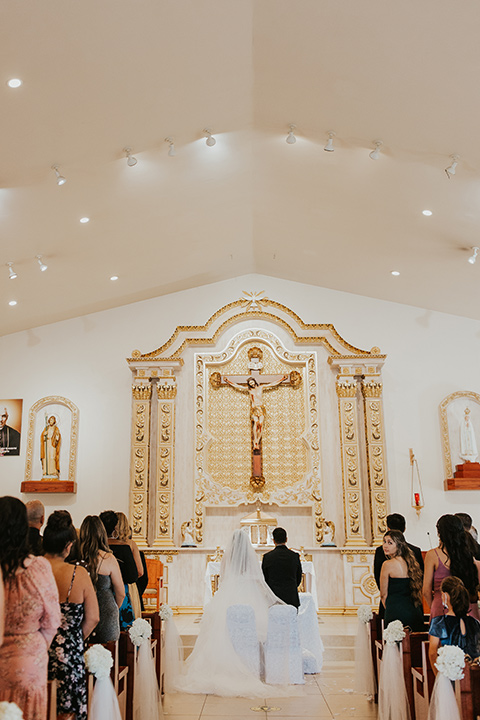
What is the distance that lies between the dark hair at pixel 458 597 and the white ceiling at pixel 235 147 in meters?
4.62

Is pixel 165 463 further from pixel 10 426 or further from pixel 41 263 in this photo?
pixel 41 263

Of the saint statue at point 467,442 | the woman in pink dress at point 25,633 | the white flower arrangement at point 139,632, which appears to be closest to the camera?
the woman in pink dress at point 25,633

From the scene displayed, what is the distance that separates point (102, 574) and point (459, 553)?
2453 millimetres

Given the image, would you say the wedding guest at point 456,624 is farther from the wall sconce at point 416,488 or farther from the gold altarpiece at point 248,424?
the wall sconce at point 416,488

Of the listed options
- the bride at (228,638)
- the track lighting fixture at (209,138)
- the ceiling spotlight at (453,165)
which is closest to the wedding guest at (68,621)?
the bride at (228,638)

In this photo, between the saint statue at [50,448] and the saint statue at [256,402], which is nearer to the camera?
the saint statue at [50,448]

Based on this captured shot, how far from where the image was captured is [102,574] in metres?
4.63

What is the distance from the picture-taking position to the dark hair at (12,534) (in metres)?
2.86

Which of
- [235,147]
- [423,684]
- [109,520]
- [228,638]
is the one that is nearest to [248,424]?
[235,147]

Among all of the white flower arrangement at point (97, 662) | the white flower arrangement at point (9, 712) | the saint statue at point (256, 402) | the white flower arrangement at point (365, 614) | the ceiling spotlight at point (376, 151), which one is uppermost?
the ceiling spotlight at point (376, 151)

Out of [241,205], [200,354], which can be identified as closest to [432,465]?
[200,354]

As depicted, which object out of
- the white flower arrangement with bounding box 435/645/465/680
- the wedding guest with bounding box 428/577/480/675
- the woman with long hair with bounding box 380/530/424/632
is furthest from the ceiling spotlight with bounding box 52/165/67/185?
the white flower arrangement with bounding box 435/645/465/680

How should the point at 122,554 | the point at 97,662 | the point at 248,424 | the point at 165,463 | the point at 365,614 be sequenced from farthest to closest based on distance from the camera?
the point at 248,424
the point at 165,463
the point at 365,614
the point at 122,554
the point at 97,662

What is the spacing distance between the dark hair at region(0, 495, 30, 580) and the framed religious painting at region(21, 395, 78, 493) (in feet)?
29.2
